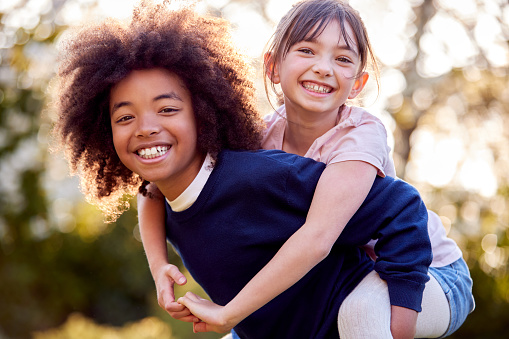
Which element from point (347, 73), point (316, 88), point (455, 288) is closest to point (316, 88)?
point (316, 88)

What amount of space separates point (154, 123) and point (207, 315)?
727 millimetres

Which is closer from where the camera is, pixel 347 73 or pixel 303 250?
pixel 303 250

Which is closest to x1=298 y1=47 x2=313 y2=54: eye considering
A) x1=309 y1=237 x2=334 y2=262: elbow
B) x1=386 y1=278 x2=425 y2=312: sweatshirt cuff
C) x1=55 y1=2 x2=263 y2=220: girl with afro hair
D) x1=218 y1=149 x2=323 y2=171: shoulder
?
x1=55 y1=2 x2=263 y2=220: girl with afro hair

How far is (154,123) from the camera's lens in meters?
2.27

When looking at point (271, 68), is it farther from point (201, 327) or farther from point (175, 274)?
point (201, 327)

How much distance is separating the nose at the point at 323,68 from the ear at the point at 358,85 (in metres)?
0.23

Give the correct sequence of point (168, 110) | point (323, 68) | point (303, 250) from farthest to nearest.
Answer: point (323, 68) → point (168, 110) → point (303, 250)

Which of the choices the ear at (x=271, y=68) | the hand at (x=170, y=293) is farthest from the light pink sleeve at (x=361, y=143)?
the hand at (x=170, y=293)

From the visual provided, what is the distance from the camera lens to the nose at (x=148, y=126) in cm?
225

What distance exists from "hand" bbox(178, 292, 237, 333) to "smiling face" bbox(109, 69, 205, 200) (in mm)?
465

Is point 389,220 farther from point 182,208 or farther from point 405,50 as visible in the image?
point 405,50

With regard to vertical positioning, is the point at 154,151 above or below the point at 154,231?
above

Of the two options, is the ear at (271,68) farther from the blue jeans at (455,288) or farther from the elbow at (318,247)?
the blue jeans at (455,288)

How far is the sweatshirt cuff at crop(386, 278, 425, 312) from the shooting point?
2.13m
